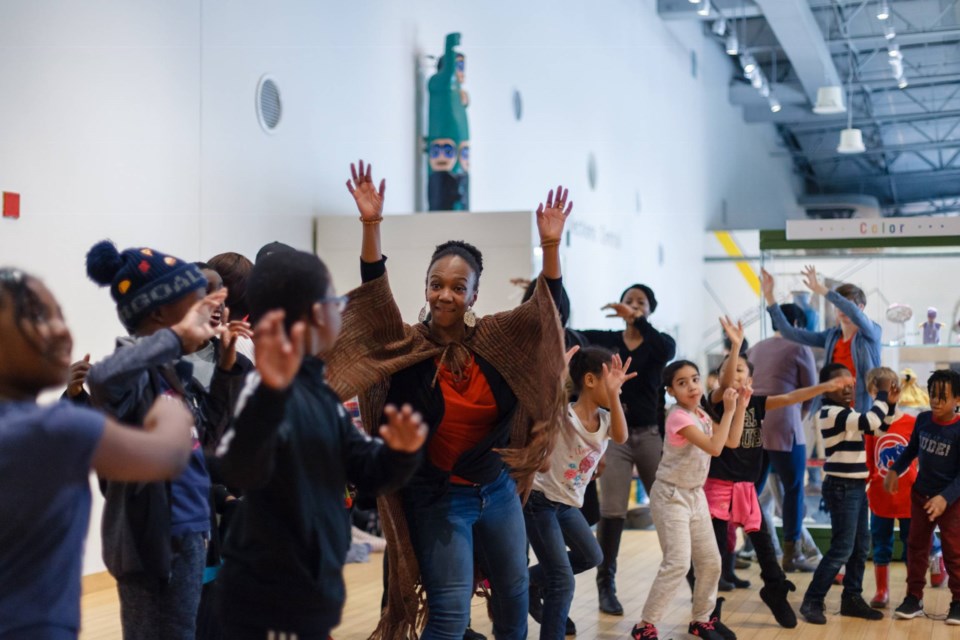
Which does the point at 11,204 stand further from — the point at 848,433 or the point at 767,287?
the point at 767,287

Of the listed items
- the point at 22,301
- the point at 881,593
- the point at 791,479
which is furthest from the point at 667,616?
the point at 22,301

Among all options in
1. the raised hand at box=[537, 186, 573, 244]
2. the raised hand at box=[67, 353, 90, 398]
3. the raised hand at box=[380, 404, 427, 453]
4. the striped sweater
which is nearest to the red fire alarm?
the raised hand at box=[67, 353, 90, 398]

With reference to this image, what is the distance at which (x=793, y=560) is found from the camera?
6699mm

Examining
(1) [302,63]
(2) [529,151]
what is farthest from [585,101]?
(1) [302,63]

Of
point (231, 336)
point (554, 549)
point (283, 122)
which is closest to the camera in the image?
point (231, 336)

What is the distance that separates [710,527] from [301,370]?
315 cm

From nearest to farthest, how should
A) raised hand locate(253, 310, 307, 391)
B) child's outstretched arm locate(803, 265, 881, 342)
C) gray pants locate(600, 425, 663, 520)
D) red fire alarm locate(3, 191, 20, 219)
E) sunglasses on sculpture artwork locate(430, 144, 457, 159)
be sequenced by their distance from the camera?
raised hand locate(253, 310, 307, 391) → red fire alarm locate(3, 191, 20, 219) → gray pants locate(600, 425, 663, 520) → child's outstretched arm locate(803, 265, 881, 342) → sunglasses on sculpture artwork locate(430, 144, 457, 159)

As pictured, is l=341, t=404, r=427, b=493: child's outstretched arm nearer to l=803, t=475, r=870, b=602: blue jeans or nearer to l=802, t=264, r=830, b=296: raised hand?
l=803, t=475, r=870, b=602: blue jeans

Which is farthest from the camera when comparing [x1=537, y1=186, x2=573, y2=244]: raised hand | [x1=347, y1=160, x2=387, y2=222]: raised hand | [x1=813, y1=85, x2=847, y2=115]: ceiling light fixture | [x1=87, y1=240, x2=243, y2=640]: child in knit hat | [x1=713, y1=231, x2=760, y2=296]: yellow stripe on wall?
[x1=713, y1=231, x2=760, y2=296]: yellow stripe on wall

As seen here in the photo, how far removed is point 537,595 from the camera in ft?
15.9

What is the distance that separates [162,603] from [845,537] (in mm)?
3650

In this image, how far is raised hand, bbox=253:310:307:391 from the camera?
1878mm

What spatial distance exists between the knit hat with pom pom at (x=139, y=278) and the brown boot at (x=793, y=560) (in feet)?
15.9

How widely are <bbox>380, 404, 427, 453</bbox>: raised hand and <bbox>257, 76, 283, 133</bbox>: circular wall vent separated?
5429 mm
